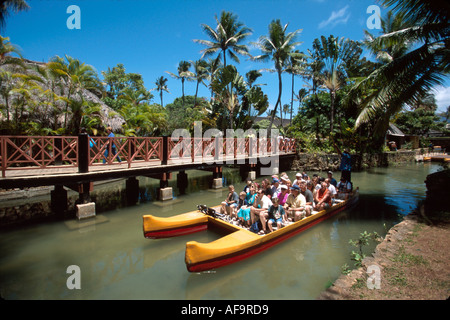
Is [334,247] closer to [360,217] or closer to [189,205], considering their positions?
[360,217]

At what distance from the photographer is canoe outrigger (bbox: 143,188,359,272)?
16.1 feet

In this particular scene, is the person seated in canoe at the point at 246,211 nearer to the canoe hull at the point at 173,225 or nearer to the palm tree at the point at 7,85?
the canoe hull at the point at 173,225

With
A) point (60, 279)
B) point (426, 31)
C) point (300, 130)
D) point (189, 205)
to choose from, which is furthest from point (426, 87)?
point (300, 130)

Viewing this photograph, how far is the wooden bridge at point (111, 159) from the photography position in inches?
297

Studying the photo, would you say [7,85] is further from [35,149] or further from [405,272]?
[405,272]

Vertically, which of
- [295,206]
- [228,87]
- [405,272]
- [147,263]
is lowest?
[147,263]

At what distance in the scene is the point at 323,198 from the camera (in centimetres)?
788

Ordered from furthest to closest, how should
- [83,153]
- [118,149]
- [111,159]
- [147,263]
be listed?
[118,149]
[111,159]
[83,153]
[147,263]

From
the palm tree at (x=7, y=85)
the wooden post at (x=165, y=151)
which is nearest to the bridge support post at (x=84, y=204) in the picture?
the wooden post at (x=165, y=151)

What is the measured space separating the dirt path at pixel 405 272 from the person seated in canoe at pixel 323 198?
2061 mm

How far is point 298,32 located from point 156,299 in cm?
2138

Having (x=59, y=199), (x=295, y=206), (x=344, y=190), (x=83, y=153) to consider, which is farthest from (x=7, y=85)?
(x=344, y=190)

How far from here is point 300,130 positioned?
23750 millimetres

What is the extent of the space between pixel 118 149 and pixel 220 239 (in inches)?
249
